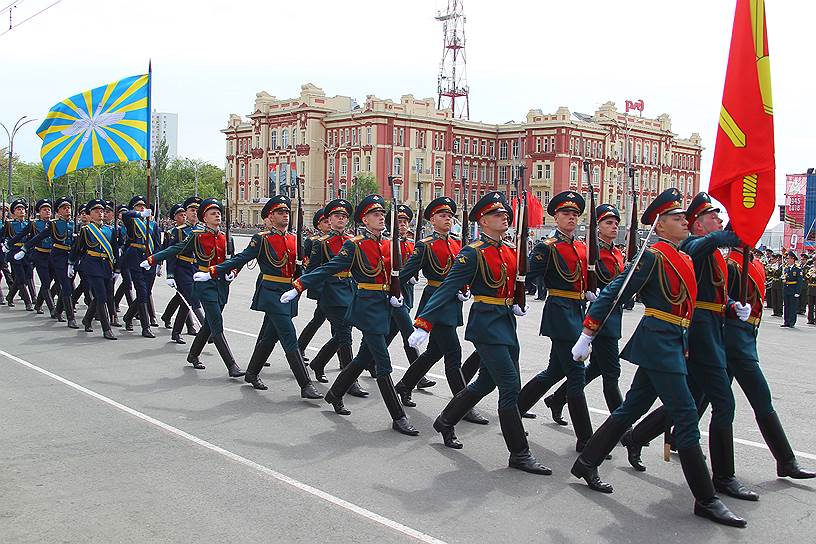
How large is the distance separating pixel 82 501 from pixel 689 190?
104182 millimetres

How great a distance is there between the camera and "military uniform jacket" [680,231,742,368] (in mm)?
5938

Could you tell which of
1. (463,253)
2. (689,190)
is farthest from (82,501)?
(689,190)

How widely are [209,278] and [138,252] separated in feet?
14.6

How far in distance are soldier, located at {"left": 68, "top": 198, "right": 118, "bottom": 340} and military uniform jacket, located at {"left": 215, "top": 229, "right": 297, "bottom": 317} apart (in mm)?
4587

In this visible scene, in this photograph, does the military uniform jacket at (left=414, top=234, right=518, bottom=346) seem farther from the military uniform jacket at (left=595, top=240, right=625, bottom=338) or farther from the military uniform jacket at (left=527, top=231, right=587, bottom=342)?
the military uniform jacket at (left=595, top=240, right=625, bottom=338)

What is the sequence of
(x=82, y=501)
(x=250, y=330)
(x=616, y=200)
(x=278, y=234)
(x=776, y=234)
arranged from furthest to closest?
(x=616, y=200) < (x=776, y=234) < (x=250, y=330) < (x=278, y=234) < (x=82, y=501)

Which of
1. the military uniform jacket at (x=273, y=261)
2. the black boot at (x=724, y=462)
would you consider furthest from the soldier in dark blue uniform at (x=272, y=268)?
the black boot at (x=724, y=462)

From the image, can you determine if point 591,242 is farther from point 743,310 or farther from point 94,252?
point 94,252

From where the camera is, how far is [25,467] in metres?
6.34

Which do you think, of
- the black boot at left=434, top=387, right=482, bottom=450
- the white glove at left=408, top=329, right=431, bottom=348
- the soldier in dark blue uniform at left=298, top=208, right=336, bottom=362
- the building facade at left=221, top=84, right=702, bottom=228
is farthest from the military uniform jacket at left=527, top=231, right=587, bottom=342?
the building facade at left=221, top=84, right=702, bottom=228

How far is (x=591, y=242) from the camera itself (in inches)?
271

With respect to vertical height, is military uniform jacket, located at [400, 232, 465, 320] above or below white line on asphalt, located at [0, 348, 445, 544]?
above

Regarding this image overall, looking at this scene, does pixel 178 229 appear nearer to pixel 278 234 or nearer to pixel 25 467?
pixel 278 234

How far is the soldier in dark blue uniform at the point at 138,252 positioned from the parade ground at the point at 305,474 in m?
3.50
